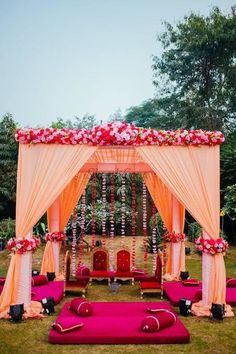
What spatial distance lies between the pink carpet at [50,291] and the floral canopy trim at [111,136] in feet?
11.3

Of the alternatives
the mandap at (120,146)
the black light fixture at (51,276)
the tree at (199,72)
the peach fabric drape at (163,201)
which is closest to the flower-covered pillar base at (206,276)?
the mandap at (120,146)

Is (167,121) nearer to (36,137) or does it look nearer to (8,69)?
(8,69)

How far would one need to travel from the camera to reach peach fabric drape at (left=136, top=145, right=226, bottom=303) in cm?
717

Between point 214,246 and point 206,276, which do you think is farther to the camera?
point 206,276

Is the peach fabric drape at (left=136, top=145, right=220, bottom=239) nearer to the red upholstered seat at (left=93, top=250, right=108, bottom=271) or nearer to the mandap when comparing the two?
the mandap

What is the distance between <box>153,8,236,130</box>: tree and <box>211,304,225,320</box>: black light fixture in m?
14.5

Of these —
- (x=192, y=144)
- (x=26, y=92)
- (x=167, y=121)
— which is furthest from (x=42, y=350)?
(x=26, y=92)

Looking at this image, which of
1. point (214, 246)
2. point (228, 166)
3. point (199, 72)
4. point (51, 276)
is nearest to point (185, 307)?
point (214, 246)

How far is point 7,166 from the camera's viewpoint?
19.5 meters

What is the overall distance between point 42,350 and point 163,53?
18.3 metres

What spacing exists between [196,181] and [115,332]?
3.17m

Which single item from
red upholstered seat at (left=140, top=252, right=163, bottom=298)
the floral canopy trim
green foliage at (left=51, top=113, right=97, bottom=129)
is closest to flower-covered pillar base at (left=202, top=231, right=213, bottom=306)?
red upholstered seat at (left=140, top=252, right=163, bottom=298)

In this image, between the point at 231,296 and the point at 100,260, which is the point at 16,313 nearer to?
the point at 100,260

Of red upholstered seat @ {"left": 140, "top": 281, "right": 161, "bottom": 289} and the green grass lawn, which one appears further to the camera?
red upholstered seat @ {"left": 140, "top": 281, "right": 161, "bottom": 289}
